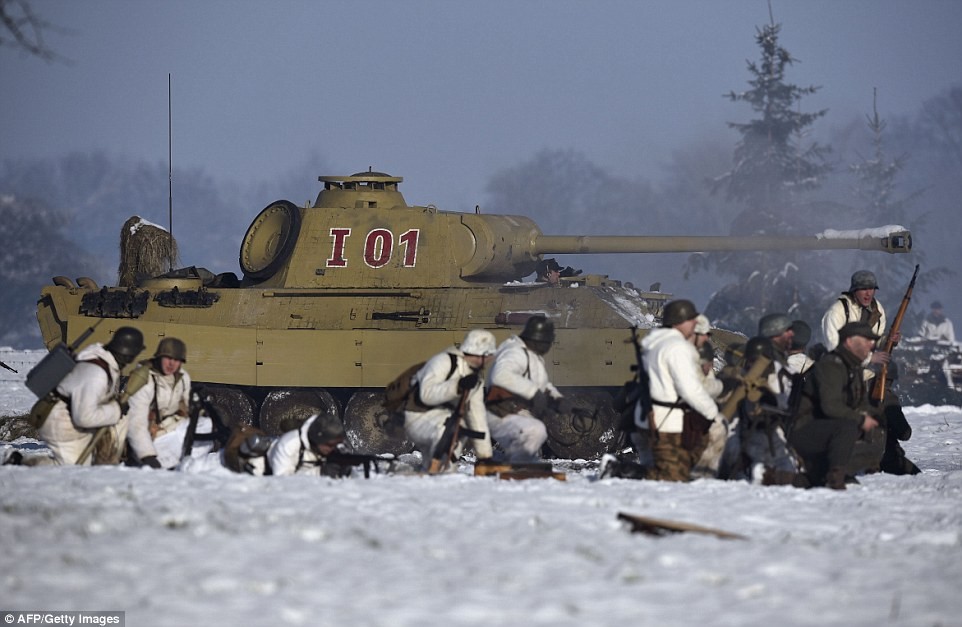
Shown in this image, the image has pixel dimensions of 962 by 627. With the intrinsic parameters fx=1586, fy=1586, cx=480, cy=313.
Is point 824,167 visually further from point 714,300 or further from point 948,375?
point 948,375

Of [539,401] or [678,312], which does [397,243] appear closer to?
[539,401]

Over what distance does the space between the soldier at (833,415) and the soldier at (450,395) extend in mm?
2581

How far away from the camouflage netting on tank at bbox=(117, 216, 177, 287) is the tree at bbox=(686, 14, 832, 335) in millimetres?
20794

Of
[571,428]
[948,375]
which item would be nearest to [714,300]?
[948,375]

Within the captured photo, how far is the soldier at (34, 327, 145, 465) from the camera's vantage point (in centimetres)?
1306

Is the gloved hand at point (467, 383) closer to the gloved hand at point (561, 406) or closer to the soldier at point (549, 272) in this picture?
the gloved hand at point (561, 406)

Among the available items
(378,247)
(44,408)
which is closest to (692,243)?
(378,247)

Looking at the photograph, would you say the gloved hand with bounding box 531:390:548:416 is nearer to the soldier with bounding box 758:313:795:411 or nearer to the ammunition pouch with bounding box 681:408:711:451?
the ammunition pouch with bounding box 681:408:711:451

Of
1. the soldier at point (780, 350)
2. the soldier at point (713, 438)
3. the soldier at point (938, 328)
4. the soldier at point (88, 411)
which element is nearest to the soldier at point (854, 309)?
the soldier at point (780, 350)

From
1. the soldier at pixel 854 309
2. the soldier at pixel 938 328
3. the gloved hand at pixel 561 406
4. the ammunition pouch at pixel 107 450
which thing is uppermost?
the soldier at pixel 938 328

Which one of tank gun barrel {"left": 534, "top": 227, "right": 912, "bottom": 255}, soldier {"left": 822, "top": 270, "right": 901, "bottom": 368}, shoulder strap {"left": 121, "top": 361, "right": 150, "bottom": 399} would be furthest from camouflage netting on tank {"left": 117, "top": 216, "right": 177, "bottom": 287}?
soldier {"left": 822, "top": 270, "right": 901, "bottom": 368}

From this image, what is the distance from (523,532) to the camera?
9.52m

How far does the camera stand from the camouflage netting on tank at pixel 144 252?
78.2 feet

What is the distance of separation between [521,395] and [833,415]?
2.78 metres
